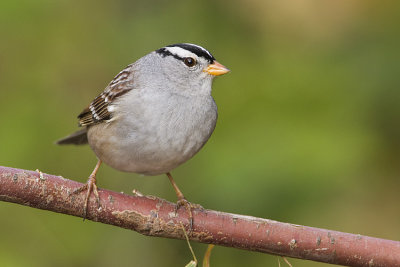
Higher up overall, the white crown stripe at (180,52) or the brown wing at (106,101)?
the white crown stripe at (180,52)

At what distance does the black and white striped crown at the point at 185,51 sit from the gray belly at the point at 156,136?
0.33 metres

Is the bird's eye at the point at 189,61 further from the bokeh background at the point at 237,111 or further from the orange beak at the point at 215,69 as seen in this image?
the bokeh background at the point at 237,111

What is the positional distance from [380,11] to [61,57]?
2.42 metres

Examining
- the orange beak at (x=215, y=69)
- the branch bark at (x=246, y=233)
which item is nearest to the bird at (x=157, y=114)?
the orange beak at (x=215, y=69)

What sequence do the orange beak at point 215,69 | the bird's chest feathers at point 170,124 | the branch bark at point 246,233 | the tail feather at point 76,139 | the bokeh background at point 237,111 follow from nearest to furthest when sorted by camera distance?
the branch bark at point 246,233, the bird's chest feathers at point 170,124, the orange beak at point 215,69, the bokeh background at point 237,111, the tail feather at point 76,139

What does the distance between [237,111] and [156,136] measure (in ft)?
3.04

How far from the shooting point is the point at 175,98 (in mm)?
4004


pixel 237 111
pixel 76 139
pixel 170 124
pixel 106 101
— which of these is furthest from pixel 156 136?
pixel 76 139

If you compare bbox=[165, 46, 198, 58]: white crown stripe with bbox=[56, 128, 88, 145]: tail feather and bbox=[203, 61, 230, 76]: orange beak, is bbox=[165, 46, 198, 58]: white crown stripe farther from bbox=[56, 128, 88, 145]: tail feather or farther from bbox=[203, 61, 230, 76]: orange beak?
bbox=[56, 128, 88, 145]: tail feather

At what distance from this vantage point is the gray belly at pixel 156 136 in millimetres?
3783

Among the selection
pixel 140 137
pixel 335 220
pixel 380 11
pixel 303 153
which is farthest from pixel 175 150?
pixel 380 11

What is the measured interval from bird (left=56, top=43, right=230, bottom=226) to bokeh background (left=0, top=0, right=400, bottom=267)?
0.35m

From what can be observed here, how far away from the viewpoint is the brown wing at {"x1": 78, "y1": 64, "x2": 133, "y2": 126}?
4.16 metres

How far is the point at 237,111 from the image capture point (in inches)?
179
